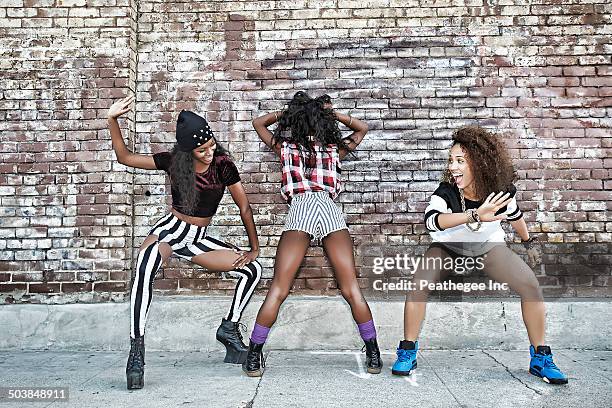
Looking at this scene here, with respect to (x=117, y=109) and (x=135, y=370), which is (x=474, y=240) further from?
(x=117, y=109)

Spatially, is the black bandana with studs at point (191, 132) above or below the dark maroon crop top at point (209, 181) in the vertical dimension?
above

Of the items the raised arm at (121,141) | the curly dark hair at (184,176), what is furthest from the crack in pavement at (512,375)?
the raised arm at (121,141)

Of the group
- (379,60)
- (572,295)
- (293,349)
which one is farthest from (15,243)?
(572,295)

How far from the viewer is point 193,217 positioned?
13.8 feet

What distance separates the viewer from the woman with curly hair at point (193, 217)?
390 centimetres

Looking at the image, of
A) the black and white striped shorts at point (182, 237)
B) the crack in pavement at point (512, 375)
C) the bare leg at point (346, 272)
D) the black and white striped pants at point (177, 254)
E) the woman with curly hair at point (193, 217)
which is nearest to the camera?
the crack in pavement at point (512, 375)

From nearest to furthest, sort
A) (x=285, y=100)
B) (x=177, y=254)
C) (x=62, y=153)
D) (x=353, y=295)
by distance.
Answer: (x=353, y=295)
(x=177, y=254)
(x=62, y=153)
(x=285, y=100)

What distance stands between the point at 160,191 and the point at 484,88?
10.6 feet

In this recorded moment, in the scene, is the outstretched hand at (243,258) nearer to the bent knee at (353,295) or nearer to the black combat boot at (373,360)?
the bent knee at (353,295)

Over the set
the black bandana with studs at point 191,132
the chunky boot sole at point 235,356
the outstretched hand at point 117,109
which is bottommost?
the chunky boot sole at point 235,356

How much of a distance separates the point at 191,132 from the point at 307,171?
94 centimetres

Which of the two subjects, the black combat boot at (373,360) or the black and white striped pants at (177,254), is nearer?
the black and white striped pants at (177,254)

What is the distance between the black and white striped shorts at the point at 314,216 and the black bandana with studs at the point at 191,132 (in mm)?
847

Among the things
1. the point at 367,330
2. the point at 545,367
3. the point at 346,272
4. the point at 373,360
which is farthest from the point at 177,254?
the point at 545,367
